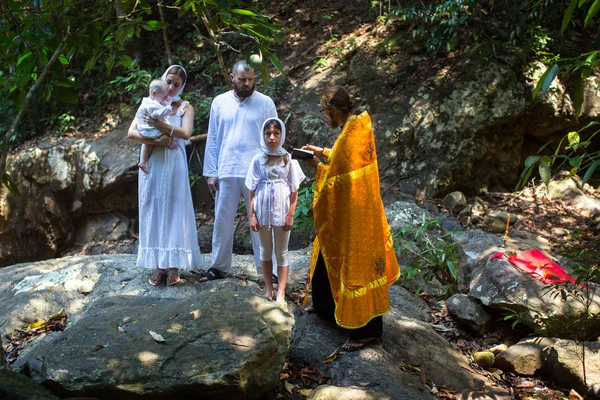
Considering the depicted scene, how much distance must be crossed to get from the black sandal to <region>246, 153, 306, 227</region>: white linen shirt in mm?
914

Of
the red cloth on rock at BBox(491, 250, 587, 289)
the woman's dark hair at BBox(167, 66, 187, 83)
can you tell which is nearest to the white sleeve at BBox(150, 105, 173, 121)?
the woman's dark hair at BBox(167, 66, 187, 83)

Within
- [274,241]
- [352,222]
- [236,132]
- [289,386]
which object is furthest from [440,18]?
[289,386]

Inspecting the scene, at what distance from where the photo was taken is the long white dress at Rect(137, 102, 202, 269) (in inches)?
180

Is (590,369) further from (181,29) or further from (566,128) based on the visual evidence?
(181,29)

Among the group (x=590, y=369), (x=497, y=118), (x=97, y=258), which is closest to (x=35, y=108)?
(x=97, y=258)

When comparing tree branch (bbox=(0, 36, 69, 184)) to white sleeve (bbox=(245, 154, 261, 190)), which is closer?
tree branch (bbox=(0, 36, 69, 184))

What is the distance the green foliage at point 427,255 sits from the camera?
5.05 metres

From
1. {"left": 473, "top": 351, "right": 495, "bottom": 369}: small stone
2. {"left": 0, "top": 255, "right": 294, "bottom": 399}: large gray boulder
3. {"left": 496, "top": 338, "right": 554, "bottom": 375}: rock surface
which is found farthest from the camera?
{"left": 473, "top": 351, "right": 495, "bottom": 369}: small stone

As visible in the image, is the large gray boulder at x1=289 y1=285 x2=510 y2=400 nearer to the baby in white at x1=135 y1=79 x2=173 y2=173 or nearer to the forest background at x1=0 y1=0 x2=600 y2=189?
the forest background at x1=0 y1=0 x2=600 y2=189

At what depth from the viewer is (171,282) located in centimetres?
466

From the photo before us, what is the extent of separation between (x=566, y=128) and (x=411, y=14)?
8.20 feet

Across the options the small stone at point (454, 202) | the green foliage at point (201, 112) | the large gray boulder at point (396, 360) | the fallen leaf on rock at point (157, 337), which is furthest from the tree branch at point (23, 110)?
the green foliage at point (201, 112)

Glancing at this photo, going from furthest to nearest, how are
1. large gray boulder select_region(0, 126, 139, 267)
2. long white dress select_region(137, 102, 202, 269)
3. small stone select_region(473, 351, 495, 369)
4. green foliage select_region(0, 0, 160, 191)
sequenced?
large gray boulder select_region(0, 126, 139, 267), long white dress select_region(137, 102, 202, 269), small stone select_region(473, 351, 495, 369), green foliage select_region(0, 0, 160, 191)

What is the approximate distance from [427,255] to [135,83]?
208 inches
